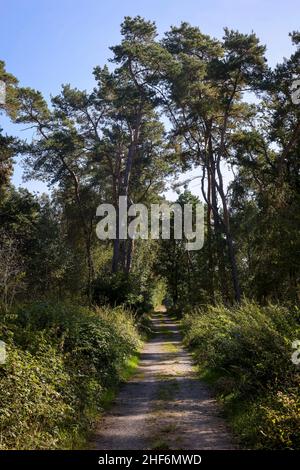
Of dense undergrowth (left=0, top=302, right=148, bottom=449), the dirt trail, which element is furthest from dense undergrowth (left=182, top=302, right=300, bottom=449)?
dense undergrowth (left=0, top=302, right=148, bottom=449)

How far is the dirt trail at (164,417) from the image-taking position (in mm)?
7812

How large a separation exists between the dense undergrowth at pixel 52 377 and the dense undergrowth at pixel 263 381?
2827 millimetres

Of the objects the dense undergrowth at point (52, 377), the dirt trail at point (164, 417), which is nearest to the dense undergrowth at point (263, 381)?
the dirt trail at point (164, 417)

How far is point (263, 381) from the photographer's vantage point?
31.3 ft

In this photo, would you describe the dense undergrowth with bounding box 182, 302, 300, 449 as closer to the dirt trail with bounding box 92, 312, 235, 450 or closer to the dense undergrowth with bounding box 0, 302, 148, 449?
the dirt trail with bounding box 92, 312, 235, 450

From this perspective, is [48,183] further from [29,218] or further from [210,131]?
[210,131]

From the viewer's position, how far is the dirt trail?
25.6 feet

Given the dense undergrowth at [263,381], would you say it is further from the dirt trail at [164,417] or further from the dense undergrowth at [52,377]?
the dense undergrowth at [52,377]

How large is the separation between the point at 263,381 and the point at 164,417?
6.99 ft

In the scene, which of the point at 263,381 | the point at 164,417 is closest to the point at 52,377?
the point at 164,417

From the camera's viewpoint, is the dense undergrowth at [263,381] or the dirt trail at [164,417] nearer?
the dense undergrowth at [263,381]

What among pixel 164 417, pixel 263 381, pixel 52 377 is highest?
pixel 52 377

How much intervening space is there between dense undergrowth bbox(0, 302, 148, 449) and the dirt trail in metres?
0.44

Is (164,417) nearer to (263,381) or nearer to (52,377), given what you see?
(263,381)
